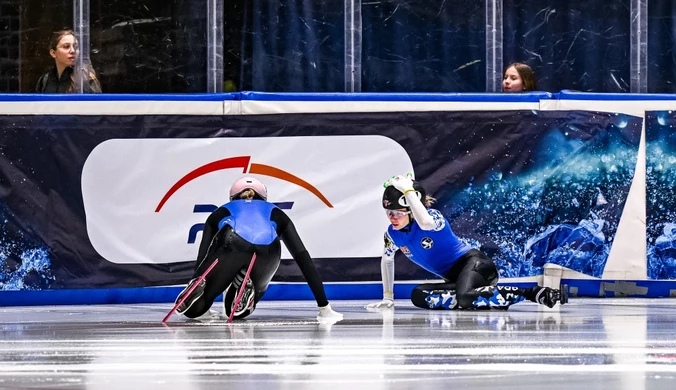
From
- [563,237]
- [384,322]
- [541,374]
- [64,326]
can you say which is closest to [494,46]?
[563,237]

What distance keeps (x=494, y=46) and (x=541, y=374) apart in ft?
24.5

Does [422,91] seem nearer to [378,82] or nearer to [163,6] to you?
[378,82]

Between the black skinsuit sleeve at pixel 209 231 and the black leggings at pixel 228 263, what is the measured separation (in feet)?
0.12

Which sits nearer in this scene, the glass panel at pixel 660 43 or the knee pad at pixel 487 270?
the knee pad at pixel 487 270

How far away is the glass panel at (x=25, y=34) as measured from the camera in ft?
38.9

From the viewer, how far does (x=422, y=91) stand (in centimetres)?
1225

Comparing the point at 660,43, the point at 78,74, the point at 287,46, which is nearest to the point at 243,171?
the point at 287,46

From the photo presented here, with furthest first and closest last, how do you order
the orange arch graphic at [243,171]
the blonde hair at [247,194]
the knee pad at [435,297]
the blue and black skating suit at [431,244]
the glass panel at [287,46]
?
1. the glass panel at [287,46]
2. the orange arch graphic at [243,171]
3. the knee pad at [435,297]
4. the blue and black skating suit at [431,244]
5. the blonde hair at [247,194]

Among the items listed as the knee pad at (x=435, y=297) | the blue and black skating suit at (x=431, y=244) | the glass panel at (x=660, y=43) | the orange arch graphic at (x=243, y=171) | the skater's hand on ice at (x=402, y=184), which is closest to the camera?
the skater's hand on ice at (x=402, y=184)

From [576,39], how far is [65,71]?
202 inches

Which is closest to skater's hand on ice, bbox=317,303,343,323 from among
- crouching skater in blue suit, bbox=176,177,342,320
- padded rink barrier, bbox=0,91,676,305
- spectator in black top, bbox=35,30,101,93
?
crouching skater in blue suit, bbox=176,177,342,320

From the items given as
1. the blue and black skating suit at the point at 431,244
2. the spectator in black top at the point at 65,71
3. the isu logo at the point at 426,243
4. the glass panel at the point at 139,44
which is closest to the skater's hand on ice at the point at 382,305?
the blue and black skating suit at the point at 431,244

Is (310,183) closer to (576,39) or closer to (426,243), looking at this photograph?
(426,243)

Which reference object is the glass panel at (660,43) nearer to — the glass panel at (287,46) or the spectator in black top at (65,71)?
the glass panel at (287,46)
